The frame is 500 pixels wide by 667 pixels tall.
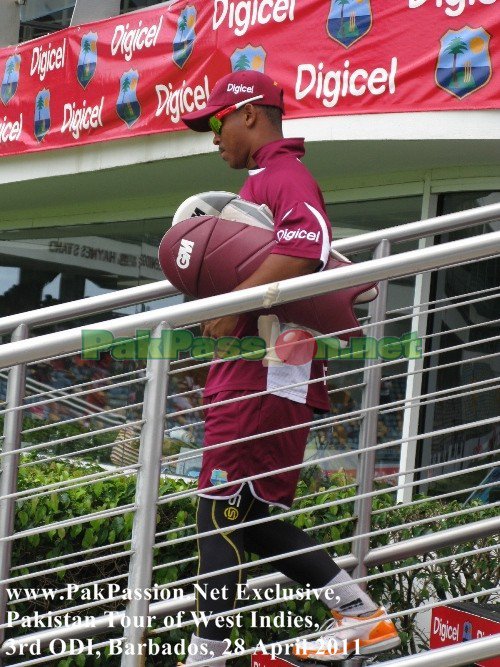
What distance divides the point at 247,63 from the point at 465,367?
268 centimetres

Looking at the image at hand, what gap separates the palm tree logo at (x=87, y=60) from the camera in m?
9.75

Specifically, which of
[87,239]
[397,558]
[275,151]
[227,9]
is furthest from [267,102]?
[87,239]

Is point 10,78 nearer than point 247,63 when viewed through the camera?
No

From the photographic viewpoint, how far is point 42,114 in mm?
10383

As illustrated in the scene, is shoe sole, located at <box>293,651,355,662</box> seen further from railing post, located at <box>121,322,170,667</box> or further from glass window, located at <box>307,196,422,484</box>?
glass window, located at <box>307,196,422,484</box>

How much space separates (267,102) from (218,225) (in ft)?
1.66

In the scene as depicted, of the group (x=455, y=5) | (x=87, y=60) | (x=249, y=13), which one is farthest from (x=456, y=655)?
(x=87, y=60)

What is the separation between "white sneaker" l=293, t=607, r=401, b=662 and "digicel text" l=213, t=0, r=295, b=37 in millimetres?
5163

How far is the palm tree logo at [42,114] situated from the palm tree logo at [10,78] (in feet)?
1.67

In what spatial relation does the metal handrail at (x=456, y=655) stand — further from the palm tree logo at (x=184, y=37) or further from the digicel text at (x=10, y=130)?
the digicel text at (x=10, y=130)

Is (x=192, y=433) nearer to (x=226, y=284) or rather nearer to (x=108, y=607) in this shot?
(x=108, y=607)

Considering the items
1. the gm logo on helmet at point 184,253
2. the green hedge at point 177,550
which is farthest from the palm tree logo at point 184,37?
the gm logo on helmet at point 184,253

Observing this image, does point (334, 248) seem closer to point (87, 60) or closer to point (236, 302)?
point (236, 302)

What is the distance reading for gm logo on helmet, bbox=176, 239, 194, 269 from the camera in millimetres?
3475
